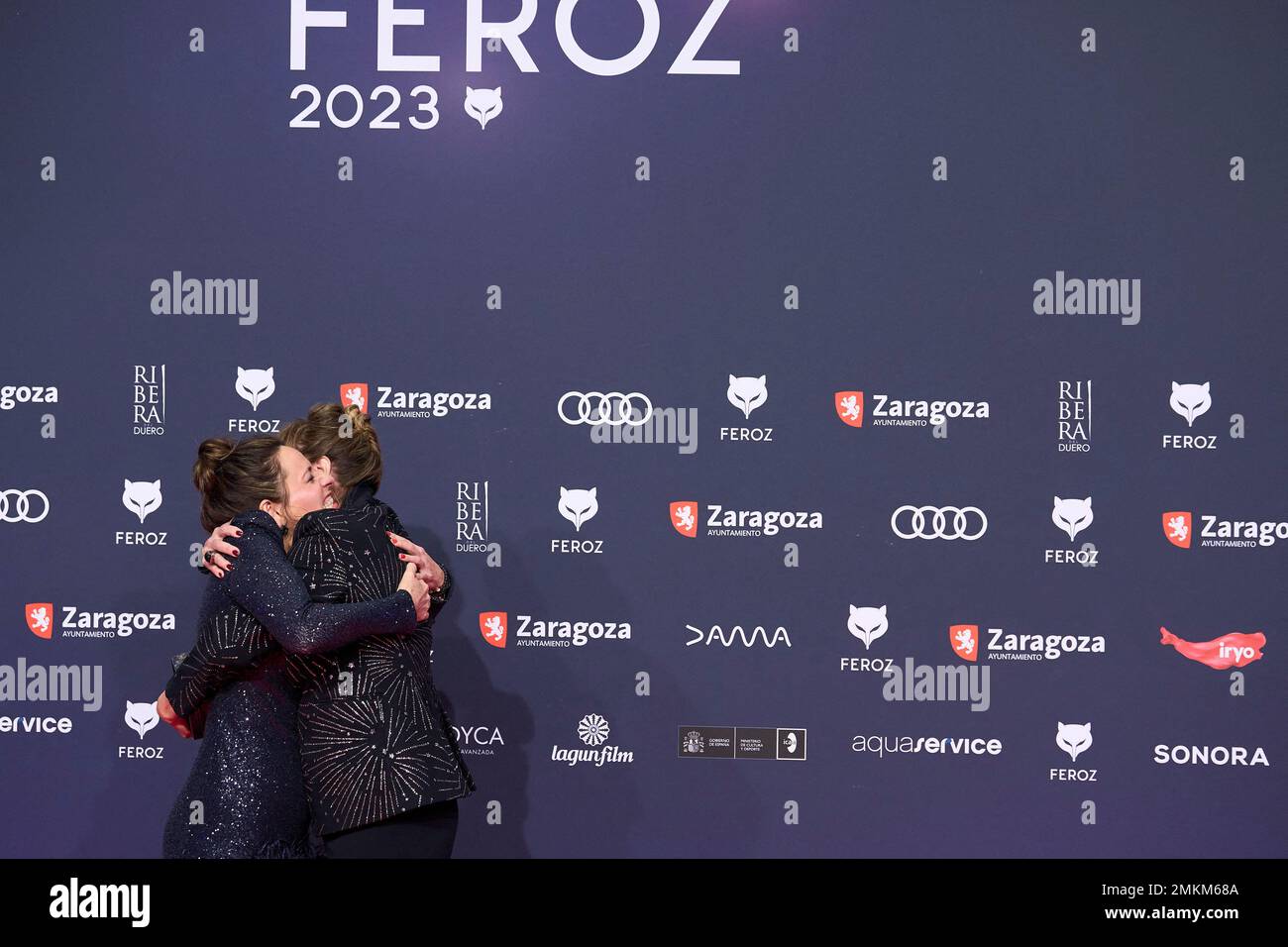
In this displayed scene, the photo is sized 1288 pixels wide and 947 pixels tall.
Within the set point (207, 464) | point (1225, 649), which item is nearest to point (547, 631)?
point (207, 464)

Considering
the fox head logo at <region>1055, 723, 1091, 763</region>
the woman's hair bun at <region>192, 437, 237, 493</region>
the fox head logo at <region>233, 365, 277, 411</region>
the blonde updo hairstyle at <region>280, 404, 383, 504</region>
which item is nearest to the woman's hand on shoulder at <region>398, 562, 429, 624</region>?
the blonde updo hairstyle at <region>280, 404, 383, 504</region>

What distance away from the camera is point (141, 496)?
345 centimetres

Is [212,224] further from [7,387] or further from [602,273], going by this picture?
[602,273]

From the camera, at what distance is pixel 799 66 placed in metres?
3.47

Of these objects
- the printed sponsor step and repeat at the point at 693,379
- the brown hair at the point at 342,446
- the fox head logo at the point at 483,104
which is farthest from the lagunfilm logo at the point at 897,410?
the brown hair at the point at 342,446

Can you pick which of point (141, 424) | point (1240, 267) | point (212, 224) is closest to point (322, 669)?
point (141, 424)

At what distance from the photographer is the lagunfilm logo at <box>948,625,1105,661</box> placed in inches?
135

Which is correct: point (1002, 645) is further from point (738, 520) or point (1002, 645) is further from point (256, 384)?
point (256, 384)

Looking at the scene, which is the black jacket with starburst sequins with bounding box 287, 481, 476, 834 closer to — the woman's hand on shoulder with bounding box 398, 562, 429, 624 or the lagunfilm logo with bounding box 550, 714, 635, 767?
the woman's hand on shoulder with bounding box 398, 562, 429, 624

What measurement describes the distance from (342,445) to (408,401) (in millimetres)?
1108

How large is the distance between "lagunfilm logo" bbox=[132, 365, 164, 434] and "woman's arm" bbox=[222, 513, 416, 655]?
146 cm

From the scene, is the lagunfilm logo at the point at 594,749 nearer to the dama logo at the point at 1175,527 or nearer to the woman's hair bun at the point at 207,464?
the woman's hair bun at the point at 207,464

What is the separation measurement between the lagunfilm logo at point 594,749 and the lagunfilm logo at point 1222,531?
1.83 m

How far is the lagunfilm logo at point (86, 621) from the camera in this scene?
11.3ft
